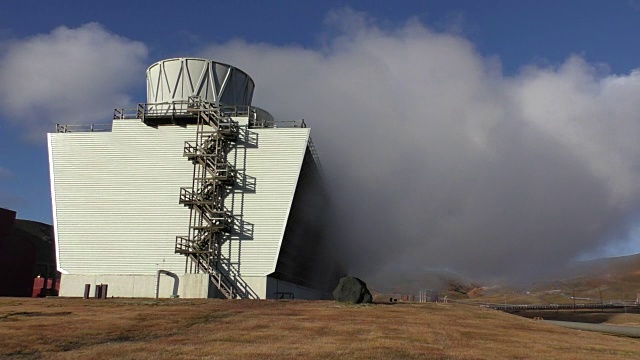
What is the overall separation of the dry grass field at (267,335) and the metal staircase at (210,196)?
11.5m

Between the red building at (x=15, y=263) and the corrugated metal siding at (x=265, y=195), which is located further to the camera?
the red building at (x=15, y=263)

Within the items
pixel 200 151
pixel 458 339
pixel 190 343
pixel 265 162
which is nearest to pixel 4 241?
pixel 200 151

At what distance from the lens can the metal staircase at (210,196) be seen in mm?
46562

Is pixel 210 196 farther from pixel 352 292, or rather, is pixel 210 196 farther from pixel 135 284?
pixel 352 292

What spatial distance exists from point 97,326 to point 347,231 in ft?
191

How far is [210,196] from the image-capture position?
4800 cm

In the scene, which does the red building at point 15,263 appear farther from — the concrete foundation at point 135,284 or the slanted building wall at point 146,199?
the slanted building wall at point 146,199

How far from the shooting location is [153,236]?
158 ft

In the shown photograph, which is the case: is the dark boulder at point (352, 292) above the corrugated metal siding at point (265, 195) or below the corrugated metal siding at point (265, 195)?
below

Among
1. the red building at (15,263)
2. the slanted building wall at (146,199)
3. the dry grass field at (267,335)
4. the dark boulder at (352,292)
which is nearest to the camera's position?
the dry grass field at (267,335)

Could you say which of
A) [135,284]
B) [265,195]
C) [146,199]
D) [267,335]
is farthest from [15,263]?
[267,335]

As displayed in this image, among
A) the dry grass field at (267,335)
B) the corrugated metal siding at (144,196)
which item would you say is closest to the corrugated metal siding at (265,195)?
the corrugated metal siding at (144,196)

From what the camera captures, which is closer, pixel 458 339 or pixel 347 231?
pixel 458 339

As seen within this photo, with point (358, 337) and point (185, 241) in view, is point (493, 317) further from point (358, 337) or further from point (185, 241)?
point (185, 241)
